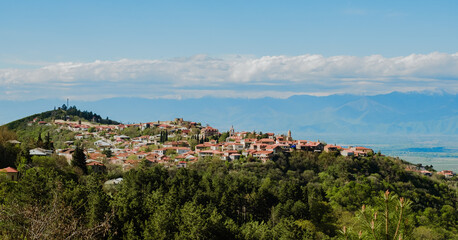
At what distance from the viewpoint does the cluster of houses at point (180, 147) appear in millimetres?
63469

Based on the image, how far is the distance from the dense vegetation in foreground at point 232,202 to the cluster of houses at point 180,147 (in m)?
3.96

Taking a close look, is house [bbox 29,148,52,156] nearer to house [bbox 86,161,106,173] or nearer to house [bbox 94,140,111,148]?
house [bbox 86,161,106,173]

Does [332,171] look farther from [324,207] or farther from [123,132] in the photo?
[123,132]

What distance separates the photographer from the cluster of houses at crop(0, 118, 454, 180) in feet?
208

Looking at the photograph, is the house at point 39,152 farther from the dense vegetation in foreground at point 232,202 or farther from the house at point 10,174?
the house at point 10,174

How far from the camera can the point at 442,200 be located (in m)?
57.5

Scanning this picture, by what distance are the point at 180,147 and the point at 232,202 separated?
129 feet

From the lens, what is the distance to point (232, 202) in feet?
122

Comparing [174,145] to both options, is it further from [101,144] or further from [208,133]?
[101,144]

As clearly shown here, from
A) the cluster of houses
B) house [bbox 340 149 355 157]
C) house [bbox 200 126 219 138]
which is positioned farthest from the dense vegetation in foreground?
house [bbox 200 126 219 138]

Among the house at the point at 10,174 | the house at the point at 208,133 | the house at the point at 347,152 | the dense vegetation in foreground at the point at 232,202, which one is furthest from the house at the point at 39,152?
the house at the point at 347,152

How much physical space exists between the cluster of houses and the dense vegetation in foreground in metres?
3.96

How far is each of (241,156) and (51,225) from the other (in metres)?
55.8

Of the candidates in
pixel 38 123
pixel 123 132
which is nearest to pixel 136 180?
pixel 123 132
